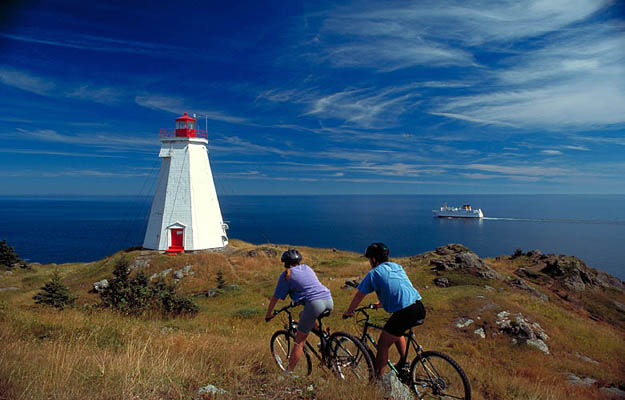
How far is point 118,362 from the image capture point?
4812 mm

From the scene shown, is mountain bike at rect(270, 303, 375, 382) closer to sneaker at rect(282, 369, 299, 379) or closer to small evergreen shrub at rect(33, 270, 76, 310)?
sneaker at rect(282, 369, 299, 379)

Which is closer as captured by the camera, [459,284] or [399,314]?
[399,314]

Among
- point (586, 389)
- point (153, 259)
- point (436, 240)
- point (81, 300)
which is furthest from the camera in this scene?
point (436, 240)

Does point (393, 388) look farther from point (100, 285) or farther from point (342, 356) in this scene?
→ point (100, 285)

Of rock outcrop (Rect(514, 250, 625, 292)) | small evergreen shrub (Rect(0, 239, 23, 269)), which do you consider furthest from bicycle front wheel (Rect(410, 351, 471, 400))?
small evergreen shrub (Rect(0, 239, 23, 269))

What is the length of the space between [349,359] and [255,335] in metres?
5.49

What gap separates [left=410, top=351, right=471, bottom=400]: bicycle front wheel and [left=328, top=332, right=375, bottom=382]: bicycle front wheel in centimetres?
66

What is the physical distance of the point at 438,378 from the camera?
14.5ft

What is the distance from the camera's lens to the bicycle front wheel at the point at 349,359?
4598 millimetres

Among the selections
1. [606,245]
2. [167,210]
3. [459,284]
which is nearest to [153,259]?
[167,210]

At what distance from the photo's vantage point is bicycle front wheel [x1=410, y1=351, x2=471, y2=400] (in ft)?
14.1

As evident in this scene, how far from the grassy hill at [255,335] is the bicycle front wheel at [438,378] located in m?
0.80

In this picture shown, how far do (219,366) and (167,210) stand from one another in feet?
79.1

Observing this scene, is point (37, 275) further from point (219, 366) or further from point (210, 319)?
point (219, 366)
